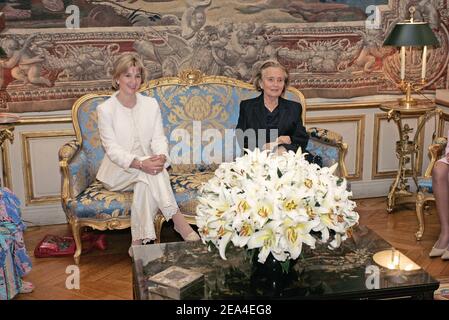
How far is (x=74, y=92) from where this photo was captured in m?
5.10

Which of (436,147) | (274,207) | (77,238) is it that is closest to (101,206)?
(77,238)

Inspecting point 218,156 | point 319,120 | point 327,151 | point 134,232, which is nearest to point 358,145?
point 319,120

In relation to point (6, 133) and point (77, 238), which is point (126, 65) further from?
point (77, 238)

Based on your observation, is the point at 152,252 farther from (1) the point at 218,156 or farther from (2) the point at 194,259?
(1) the point at 218,156

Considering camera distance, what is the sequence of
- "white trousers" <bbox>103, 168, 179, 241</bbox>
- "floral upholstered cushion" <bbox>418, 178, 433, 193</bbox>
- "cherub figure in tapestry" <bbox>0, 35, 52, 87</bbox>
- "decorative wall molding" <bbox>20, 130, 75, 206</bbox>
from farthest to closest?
"decorative wall molding" <bbox>20, 130, 75, 206</bbox> → "cherub figure in tapestry" <bbox>0, 35, 52, 87</bbox> → "floral upholstered cushion" <bbox>418, 178, 433, 193</bbox> → "white trousers" <bbox>103, 168, 179, 241</bbox>

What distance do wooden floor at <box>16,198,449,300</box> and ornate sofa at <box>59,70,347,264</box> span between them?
208 mm

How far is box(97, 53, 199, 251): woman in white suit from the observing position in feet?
14.0

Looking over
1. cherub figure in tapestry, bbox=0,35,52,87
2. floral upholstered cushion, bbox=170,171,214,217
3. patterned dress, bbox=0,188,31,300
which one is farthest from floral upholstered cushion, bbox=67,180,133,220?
cherub figure in tapestry, bbox=0,35,52,87

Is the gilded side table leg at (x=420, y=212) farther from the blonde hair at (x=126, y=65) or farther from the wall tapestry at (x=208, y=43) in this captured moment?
the blonde hair at (x=126, y=65)

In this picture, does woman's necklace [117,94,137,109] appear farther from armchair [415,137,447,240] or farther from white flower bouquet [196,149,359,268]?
armchair [415,137,447,240]

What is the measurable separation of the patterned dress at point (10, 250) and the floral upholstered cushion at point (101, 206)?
458 millimetres

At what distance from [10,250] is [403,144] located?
11.2 feet

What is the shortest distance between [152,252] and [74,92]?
226 centimetres

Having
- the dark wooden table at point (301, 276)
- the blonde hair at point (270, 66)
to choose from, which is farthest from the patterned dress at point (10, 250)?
the blonde hair at point (270, 66)
